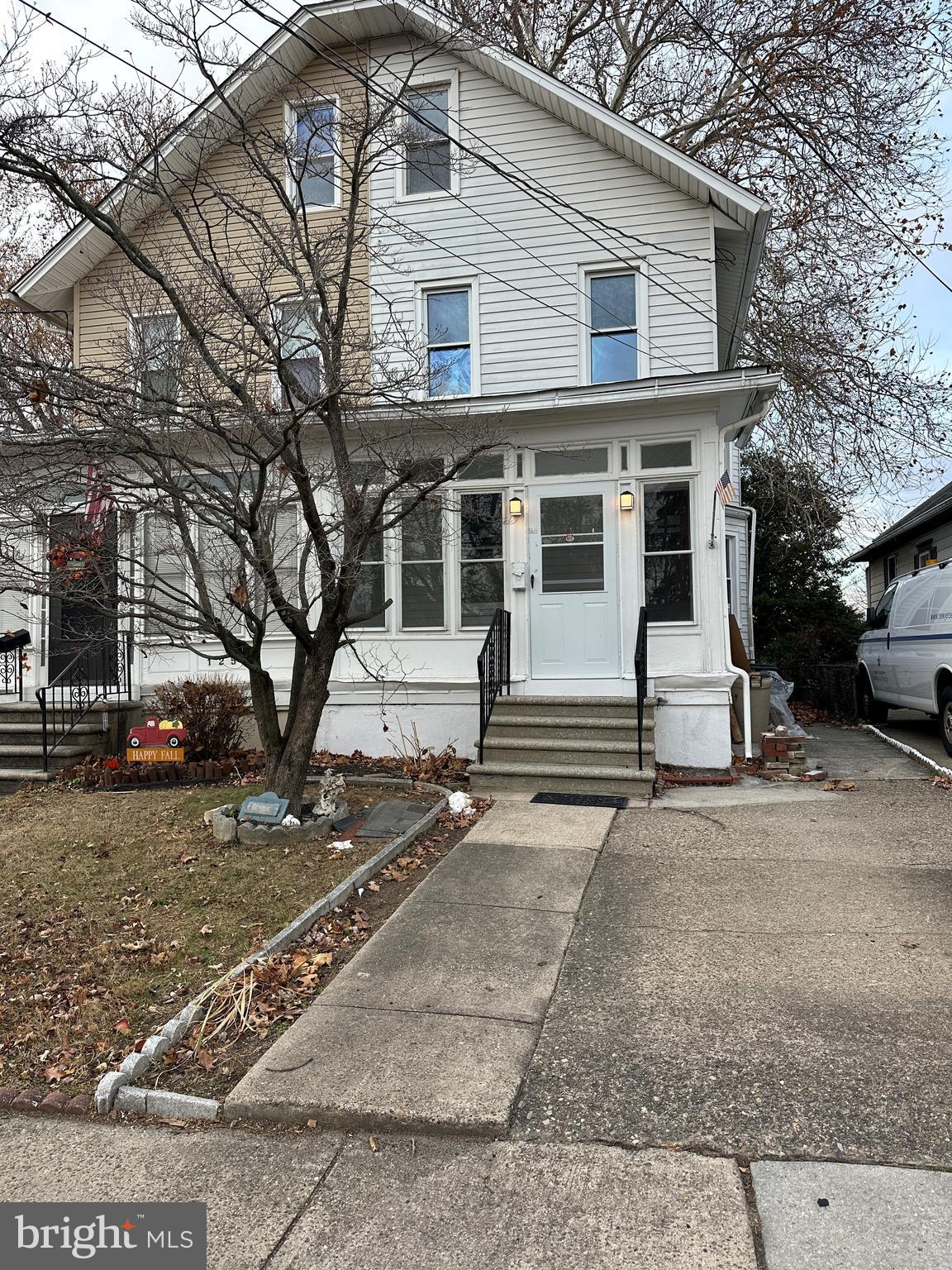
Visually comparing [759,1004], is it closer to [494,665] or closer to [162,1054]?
[162,1054]

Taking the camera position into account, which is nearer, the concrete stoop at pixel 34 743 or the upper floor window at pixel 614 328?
the concrete stoop at pixel 34 743

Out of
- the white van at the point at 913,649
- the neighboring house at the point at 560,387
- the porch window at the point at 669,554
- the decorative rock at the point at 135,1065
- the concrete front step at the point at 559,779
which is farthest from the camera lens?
the white van at the point at 913,649

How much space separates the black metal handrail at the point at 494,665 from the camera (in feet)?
25.8

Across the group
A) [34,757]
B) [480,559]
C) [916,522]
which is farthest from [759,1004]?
[916,522]

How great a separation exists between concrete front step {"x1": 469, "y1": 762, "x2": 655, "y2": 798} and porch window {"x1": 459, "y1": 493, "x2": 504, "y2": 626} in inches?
94.2

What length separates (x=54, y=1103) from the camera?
2.94 m

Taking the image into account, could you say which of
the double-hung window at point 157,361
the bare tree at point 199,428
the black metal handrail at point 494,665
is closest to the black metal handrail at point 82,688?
the bare tree at point 199,428

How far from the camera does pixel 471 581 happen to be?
949cm

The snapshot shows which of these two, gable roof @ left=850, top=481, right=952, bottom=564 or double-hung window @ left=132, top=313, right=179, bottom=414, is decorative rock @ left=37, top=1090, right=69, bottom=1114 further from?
gable roof @ left=850, top=481, right=952, bottom=564

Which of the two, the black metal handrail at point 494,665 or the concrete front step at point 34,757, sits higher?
the black metal handrail at point 494,665

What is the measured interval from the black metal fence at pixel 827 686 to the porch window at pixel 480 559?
7.61m

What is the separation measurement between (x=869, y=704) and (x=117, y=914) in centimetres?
1176

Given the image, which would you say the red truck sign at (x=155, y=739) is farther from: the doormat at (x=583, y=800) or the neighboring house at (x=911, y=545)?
the neighboring house at (x=911, y=545)

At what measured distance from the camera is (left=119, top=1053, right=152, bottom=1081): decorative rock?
303cm
